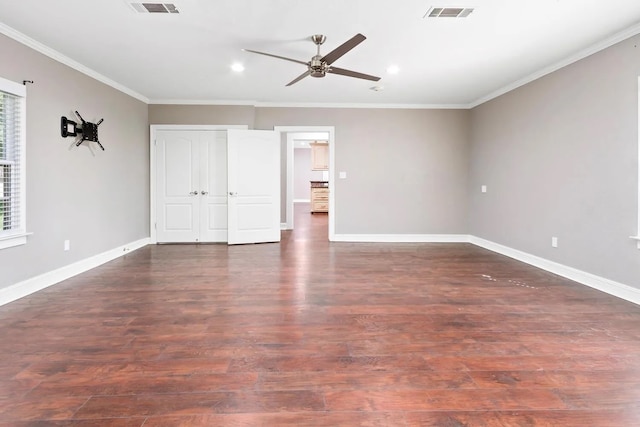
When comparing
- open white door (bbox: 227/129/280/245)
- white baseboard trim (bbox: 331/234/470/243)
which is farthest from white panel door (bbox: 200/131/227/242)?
white baseboard trim (bbox: 331/234/470/243)

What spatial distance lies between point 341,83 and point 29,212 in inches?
159

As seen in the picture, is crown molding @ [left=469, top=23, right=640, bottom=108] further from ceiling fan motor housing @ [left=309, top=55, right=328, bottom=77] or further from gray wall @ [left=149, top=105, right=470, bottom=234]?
ceiling fan motor housing @ [left=309, top=55, right=328, bottom=77]

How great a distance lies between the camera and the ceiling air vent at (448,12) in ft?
9.96

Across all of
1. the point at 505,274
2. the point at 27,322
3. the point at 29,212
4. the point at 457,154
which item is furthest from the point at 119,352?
the point at 457,154

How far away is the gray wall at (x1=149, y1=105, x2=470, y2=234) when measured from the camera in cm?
663

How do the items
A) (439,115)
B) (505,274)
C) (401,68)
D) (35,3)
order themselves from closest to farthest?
(35,3) → (505,274) → (401,68) → (439,115)

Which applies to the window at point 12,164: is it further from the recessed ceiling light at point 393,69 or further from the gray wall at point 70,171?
the recessed ceiling light at point 393,69

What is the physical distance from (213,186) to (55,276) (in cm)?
293

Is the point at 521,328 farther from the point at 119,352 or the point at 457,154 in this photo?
the point at 457,154

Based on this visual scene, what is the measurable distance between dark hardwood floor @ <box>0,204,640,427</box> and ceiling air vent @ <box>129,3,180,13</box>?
8.21ft

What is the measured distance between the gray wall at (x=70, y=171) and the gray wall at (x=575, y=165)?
226 inches

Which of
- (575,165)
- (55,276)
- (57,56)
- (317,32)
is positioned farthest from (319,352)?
(57,56)

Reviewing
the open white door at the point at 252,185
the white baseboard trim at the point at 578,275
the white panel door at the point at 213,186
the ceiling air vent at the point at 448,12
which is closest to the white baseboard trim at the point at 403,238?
the white baseboard trim at the point at 578,275

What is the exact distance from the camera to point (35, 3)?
291cm
